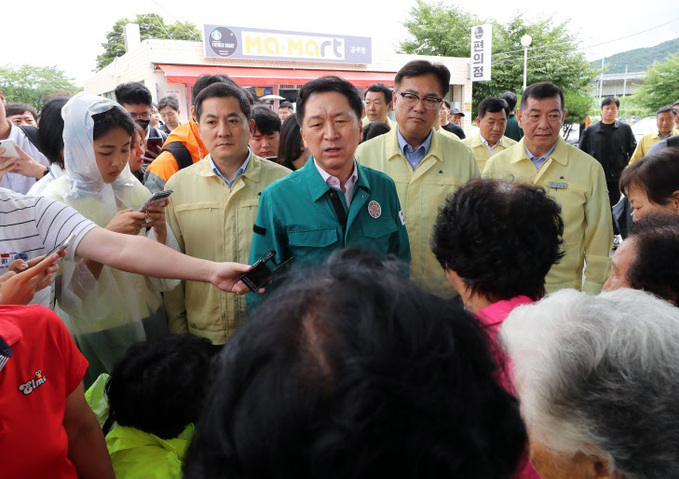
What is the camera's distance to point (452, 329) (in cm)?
56

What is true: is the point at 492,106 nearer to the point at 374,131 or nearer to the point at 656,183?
the point at 374,131

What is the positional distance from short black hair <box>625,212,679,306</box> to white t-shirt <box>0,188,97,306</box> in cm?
193

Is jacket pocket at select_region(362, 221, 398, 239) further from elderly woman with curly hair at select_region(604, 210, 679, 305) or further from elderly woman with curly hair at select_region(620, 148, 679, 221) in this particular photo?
elderly woman with curly hair at select_region(620, 148, 679, 221)

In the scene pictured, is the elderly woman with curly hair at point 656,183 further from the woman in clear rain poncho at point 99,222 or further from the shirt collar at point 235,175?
the woman in clear rain poncho at point 99,222

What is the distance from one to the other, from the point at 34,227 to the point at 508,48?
30.4m

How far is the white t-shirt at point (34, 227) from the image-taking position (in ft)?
5.20

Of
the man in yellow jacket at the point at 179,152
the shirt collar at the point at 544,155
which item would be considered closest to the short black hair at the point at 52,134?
the man in yellow jacket at the point at 179,152

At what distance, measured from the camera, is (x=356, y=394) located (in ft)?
1.55

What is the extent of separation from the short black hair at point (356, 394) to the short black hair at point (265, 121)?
328 cm

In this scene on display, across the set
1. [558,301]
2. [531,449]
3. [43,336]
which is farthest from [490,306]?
[43,336]

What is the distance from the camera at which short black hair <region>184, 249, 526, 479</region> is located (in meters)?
0.48

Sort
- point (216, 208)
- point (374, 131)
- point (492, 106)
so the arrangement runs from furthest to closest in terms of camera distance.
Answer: point (492, 106)
point (374, 131)
point (216, 208)

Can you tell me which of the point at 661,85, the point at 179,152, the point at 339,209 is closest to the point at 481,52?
the point at 661,85

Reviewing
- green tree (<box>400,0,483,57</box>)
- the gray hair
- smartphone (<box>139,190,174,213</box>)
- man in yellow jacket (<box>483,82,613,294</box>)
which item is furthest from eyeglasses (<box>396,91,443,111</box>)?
green tree (<box>400,0,483,57</box>)
